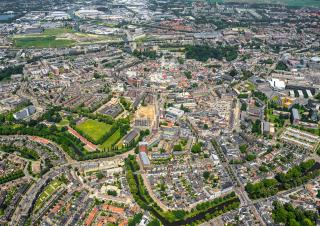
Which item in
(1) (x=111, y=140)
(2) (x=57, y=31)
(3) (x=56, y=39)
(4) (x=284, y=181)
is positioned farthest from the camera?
(2) (x=57, y=31)

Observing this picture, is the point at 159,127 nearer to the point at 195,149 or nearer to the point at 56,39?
the point at 195,149

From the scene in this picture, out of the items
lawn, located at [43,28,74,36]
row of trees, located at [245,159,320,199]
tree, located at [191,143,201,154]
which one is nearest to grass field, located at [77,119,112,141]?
tree, located at [191,143,201,154]

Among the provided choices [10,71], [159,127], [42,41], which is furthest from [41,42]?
[159,127]

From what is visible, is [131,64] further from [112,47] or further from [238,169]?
[238,169]

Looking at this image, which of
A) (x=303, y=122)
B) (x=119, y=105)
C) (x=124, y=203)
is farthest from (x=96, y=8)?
(x=124, y=203)

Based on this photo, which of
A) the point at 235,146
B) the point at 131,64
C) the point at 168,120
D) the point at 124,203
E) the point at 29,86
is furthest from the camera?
the point at 131,64

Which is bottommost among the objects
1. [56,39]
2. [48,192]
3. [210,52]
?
[48,192]

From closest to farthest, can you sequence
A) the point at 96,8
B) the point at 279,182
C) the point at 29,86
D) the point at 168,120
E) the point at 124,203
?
1. the point at 124,203
2. the point at 279,182
3. the point at 168,120
4. the point at 29,86
5. the point at 96,8
